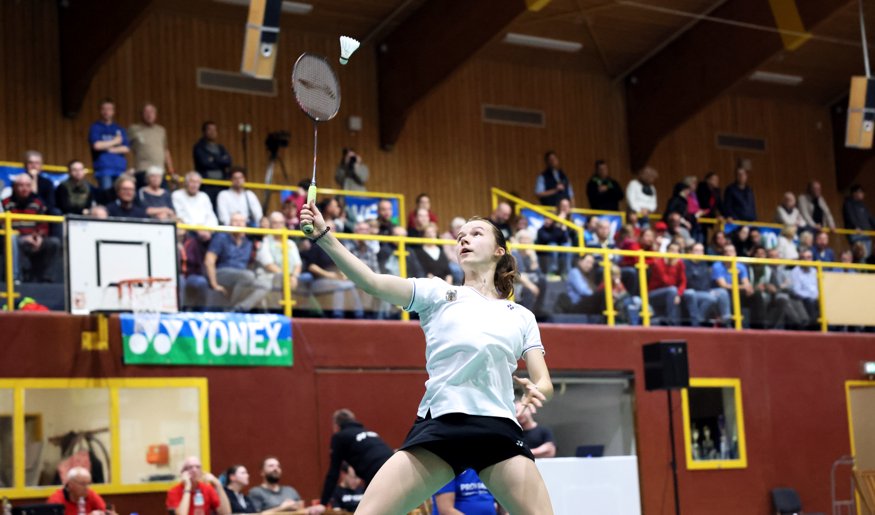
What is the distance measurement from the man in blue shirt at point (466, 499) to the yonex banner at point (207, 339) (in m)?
4.48

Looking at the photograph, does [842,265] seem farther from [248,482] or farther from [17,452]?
[17,452]

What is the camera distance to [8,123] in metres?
17.5

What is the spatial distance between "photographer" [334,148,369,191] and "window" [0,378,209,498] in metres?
5.38

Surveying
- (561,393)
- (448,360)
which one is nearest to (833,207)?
(561,393)

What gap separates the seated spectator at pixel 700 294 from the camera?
17172 mm

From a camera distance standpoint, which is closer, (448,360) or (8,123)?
(448,360)

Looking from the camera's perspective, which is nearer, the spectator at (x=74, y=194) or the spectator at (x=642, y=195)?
the spectator at (x=74, y=194)

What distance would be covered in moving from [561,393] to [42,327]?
21.0 ft

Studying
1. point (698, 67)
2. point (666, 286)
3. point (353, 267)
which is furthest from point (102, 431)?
point (698, 67)

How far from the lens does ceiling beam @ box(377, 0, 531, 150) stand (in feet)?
62.7

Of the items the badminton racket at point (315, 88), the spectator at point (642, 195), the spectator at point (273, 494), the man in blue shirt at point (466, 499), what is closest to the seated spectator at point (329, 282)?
the spectator at point (273, 494)

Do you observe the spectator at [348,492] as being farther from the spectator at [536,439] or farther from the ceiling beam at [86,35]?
the ceiling beam at [86,35]

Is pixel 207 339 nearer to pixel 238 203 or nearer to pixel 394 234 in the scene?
Result: pixel 238 203


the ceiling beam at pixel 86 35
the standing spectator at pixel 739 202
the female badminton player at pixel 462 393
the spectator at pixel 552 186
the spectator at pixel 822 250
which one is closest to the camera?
the female badminton player at pixel 462 393
